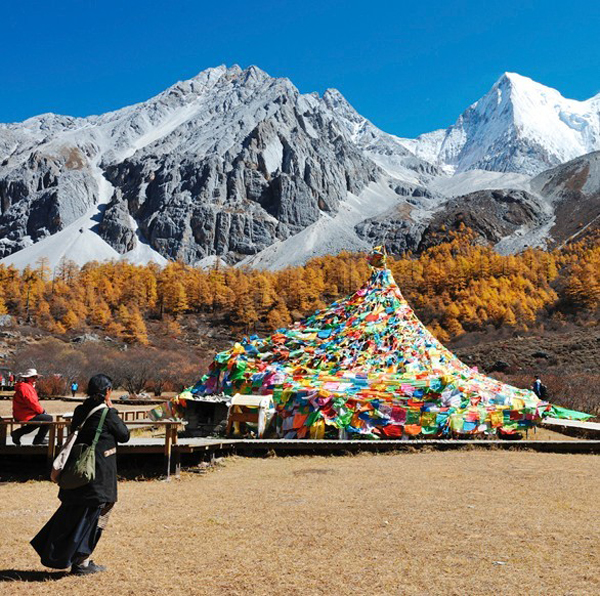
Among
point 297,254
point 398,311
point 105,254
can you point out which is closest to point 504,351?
point 398,311

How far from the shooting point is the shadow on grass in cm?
489

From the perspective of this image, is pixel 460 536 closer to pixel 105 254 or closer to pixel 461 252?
pixel 461 252

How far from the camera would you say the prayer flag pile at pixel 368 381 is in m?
14.1

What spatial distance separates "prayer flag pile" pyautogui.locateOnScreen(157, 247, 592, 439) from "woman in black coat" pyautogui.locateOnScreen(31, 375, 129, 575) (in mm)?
9149

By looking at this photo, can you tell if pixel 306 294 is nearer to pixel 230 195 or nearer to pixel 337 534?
pixel 230 195

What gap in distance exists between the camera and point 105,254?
164 m

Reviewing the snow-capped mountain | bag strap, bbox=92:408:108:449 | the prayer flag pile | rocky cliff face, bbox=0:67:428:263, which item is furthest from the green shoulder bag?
rocky cliff face, bbox=0:67:428:263

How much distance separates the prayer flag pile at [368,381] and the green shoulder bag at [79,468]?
9.33 meters

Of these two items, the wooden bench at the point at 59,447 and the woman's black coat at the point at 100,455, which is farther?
the wooden bench at the point at 59,447

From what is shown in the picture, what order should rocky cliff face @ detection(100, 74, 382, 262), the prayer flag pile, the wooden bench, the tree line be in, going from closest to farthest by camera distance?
the wooden bench → the prayer flag pile → the tree line → rocky cliff face @ detection(100, 74, 382, 262)

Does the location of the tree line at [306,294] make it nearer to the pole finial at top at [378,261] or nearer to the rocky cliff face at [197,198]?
the rocky cliff face at [197,198]

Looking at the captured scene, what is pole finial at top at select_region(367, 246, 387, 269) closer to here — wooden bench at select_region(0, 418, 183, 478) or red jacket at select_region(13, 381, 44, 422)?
wooden bench at select_region(0, 418, 183, 478)

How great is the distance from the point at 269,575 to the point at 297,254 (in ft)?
486

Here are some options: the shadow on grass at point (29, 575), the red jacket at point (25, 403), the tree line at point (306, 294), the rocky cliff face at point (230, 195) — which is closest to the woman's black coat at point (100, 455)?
the shadow on grass at point (29, 575)
